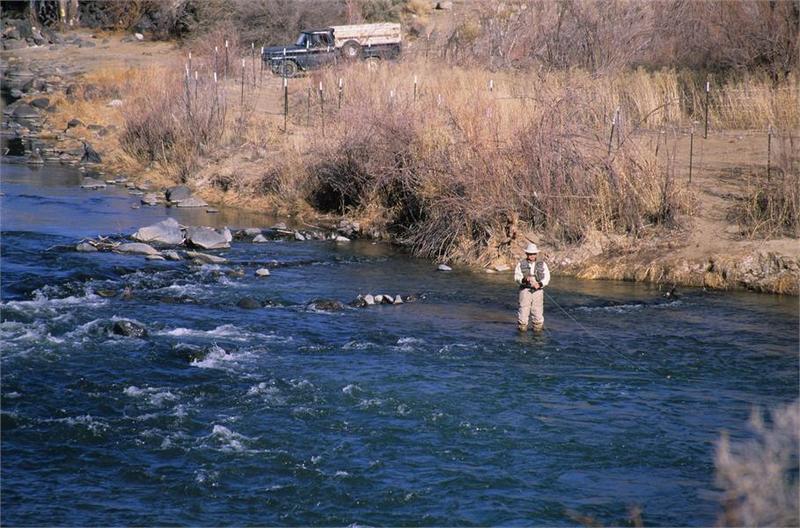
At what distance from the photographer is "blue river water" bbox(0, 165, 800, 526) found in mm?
8359

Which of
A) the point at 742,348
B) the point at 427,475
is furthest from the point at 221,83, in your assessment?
the point at 427,475

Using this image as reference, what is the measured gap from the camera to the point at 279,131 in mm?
24562

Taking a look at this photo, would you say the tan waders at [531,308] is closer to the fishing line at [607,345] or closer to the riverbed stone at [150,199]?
the fishing line at [607,345]

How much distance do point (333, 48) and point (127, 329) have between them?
2273 centimetres

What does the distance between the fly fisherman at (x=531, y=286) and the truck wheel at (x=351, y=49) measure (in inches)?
786

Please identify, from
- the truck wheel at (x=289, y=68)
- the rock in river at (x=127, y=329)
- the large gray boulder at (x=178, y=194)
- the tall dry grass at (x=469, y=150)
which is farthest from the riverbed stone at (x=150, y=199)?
the truck wheel at (x=289, y=68)

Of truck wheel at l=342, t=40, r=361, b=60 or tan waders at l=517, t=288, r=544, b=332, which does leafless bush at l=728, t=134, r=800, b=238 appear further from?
truck wheel at l=342, t=40, r=361, b=60

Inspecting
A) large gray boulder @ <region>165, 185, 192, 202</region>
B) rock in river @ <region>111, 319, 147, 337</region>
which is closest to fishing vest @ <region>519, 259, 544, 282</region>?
rock in river @ <region>111, 319, 147, 337</region>

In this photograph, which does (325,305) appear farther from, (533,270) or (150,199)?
(150,199)

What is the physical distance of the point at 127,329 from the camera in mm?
12281

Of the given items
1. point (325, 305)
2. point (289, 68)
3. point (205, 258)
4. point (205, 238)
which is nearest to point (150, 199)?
point (205, 238)

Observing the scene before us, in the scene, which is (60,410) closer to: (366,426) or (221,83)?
(366,426)

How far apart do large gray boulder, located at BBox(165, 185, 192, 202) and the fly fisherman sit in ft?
35.8

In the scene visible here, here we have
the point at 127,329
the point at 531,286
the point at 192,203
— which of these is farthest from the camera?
the point at 192,203
